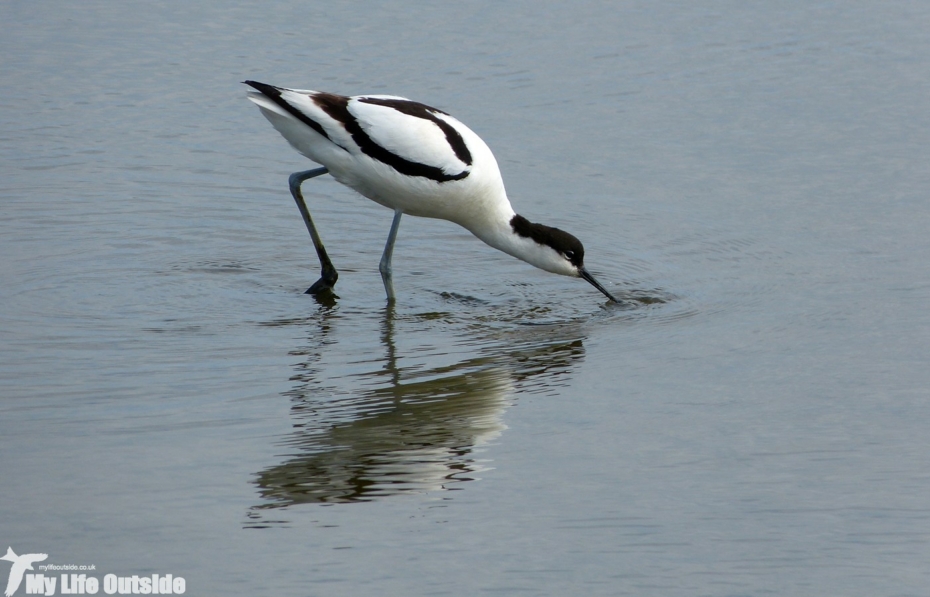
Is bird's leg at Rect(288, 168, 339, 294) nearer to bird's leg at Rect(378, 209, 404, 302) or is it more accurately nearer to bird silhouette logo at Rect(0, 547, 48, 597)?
bird's leg at Rect(378, 209, 404, 302)

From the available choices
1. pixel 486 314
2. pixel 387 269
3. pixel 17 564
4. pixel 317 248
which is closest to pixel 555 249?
pixel 486 314

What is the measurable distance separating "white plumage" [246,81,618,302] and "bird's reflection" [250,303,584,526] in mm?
662

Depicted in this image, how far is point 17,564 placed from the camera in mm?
3959

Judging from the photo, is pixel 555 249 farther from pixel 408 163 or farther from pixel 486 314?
pixel 408 163

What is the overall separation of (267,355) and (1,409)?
4.16ft

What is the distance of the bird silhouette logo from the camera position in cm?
387

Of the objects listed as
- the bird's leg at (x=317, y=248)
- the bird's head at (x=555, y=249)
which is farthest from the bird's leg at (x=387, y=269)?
the bird's head at (x=555, y=249)

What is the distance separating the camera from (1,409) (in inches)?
207

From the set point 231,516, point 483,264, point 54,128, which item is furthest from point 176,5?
point 231,516

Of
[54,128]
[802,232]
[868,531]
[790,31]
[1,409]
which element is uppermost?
[790,31]

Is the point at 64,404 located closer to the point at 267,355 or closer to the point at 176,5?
the point at 267,355

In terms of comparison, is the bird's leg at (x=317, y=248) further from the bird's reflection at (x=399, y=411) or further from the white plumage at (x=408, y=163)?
the bird's reflection at (x=399, y=411)

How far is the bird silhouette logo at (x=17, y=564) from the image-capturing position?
12.7 feet

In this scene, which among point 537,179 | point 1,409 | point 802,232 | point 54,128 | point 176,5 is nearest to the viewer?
point 1,409
